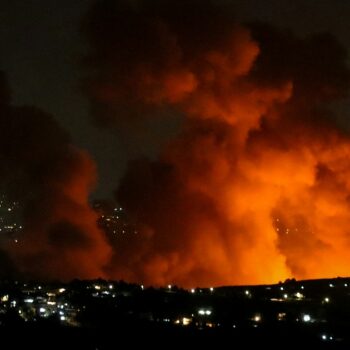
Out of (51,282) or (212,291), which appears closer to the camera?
(212,291)

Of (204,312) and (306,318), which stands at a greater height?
(204,312)

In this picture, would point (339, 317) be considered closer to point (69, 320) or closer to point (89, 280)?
point (69, 320)

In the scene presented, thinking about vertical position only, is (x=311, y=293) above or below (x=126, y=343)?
above

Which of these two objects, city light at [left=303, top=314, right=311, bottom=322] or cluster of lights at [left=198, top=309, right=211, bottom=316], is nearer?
city light at [left=303, top=314, right=311, bottom=322]

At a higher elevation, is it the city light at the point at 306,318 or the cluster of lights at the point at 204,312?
the cluster of lights at the point at 204,312

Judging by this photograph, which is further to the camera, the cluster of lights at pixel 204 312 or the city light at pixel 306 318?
the cluster of lights at pixel 204 312

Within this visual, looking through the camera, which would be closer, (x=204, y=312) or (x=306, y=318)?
(x=306, y=318)

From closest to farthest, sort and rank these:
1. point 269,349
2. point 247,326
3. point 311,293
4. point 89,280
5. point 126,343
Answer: point 269,349
point 126,343
point 247,326
point 311,293
point 89,280

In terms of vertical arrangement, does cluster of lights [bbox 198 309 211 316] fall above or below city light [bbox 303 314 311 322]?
above

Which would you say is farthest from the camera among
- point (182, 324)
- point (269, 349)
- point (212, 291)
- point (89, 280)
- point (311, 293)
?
point (89, 280)

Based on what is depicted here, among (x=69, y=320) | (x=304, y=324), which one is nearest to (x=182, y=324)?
(x=304, y=324)

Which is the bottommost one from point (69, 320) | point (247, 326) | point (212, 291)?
point (247, 326)
